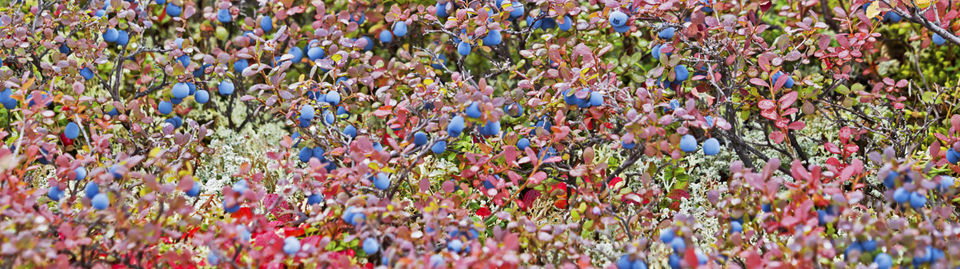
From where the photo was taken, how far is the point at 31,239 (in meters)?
1.46

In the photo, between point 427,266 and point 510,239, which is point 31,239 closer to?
point 427,266

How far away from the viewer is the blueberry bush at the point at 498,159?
1592 mm

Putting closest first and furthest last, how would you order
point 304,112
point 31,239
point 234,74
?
1. point 31,239
2. point 304,112
3. point 234,74

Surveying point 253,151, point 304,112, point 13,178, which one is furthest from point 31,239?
point 253,151

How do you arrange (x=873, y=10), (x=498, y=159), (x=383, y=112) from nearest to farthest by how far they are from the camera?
(x=383, y=112), (x=498, y=159), (x=873, y=10)

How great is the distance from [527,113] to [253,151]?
1271 mm

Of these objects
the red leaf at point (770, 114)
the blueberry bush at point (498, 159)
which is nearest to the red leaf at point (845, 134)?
the blueberry bush at point (498, 159)

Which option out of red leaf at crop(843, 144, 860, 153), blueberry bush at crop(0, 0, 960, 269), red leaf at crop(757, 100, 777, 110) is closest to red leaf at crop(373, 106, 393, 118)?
blueberry bush at crop(0, 0, 960, 269)

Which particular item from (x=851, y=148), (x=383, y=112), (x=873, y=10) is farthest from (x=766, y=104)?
(x=383, y=112)

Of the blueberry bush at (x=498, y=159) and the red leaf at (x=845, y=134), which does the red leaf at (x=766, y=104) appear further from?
the red leaf at (x=845, y=134)

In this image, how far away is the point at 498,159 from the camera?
204 cm

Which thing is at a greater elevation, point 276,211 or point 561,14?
point 561,14

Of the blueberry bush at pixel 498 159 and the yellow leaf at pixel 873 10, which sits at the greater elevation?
the yellow leaf at pixel 873 10

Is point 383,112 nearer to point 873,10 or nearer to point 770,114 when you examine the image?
point 770,114
